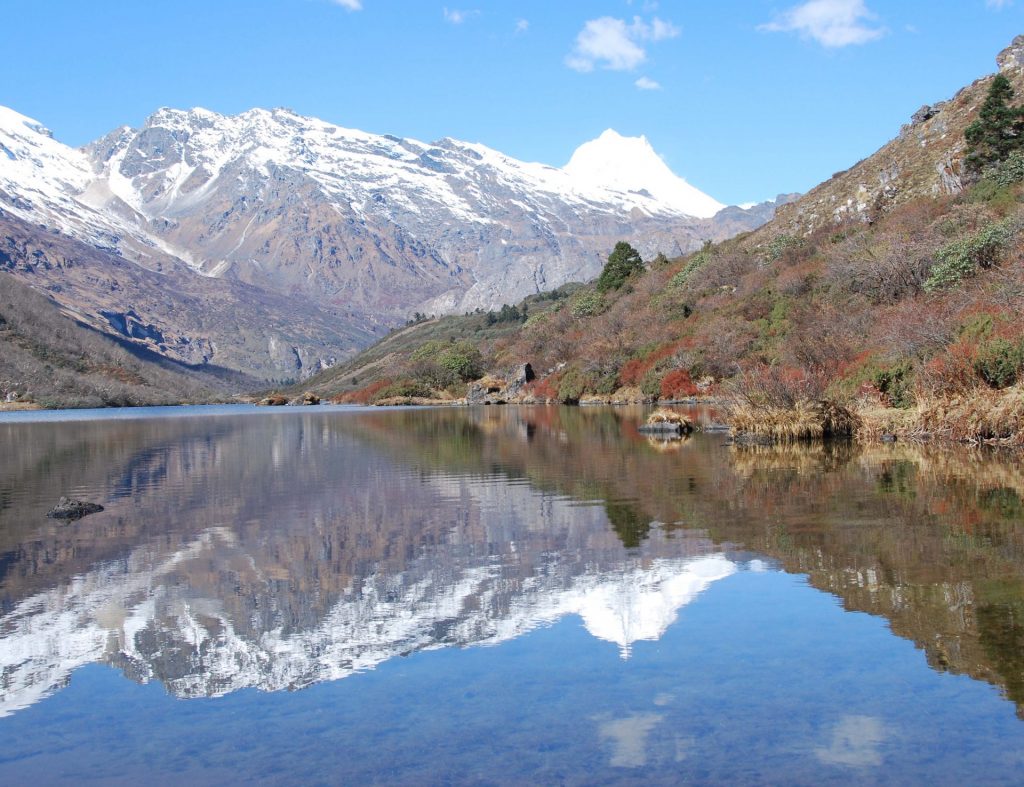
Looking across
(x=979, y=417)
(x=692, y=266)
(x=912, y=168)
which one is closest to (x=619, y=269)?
(x=692, y=266)

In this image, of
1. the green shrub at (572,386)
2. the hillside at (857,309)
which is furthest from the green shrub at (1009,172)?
the green shrub at (572,386)

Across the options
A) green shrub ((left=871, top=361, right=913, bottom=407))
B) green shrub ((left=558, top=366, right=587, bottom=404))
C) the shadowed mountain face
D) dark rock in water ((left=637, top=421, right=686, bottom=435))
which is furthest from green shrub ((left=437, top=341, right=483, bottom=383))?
the shadowed mountain face

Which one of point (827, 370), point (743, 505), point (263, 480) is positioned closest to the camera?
point (743, 505)

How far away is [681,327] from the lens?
8725cm

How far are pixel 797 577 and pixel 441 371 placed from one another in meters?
121

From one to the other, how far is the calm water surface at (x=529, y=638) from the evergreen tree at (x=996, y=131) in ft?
184

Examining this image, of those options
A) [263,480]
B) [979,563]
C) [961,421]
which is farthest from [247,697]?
[961,421]

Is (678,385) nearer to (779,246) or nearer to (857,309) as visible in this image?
(779,246)

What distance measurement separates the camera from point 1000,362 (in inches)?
1104

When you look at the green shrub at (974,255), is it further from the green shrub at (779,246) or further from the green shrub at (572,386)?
the green shrub at (572,386)

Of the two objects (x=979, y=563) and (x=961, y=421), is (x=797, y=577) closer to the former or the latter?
(x=979, y=563)

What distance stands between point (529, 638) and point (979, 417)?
2230 cm

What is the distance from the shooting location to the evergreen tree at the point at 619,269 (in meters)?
124

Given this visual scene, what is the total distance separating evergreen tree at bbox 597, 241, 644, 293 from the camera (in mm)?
124312
